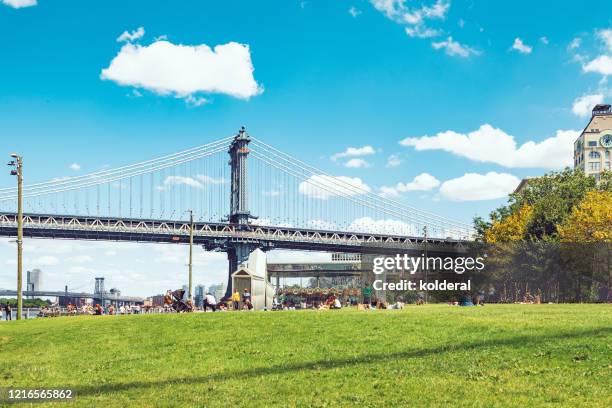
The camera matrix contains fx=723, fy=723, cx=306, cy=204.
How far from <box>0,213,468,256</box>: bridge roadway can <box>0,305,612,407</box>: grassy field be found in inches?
2961

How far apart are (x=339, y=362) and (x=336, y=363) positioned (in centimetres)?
13

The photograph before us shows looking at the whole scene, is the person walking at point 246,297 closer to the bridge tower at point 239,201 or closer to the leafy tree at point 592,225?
the leafy tree at point 592,225

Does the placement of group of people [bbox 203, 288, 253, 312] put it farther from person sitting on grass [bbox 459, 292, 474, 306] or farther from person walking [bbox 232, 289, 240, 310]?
person sitting on grass [bbox 459, 292, 474, 306]

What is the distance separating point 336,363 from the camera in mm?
17766

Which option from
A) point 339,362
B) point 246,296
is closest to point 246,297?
point 246,296

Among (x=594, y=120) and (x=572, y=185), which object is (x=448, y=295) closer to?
(x=572, y=185)

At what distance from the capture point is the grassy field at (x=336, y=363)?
1431 cm

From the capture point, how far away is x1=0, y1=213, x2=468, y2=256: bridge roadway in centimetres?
10375

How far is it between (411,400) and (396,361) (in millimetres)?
3566

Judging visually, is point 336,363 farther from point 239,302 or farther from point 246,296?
point 239,302

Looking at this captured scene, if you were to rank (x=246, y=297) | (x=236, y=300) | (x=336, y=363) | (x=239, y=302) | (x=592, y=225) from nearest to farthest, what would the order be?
(x=336, y=363) < (x=236, y=300) < (x=246, y=297) < (x=239, y=302) < (x=592, y=225)

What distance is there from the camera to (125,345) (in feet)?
78.7

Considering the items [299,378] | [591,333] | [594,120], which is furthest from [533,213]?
[594,120]

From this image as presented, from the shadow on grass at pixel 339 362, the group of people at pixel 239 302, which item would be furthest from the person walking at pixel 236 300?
the shadow on grass at pixel 339 362
